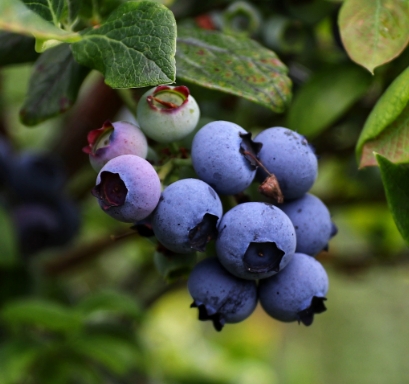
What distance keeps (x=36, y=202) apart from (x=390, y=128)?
82cm

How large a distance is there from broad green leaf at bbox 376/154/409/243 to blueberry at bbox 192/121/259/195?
0.43 ft

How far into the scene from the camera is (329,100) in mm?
786

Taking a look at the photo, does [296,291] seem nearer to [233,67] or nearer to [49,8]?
[233,67]

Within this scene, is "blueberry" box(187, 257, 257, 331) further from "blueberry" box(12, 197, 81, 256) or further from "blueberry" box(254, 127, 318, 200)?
"blueberry" box(12, 197, 81, 256)

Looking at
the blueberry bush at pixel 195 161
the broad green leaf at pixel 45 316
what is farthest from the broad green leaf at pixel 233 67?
the broad green leaf at pixel 45 316

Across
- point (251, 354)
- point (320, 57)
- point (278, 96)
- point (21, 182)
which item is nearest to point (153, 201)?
point (278, 96)

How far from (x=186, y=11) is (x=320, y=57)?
0.25 metres

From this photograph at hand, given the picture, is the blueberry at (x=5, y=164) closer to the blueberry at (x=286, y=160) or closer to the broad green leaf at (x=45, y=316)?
the broad green leaf at (x=45, y=316)

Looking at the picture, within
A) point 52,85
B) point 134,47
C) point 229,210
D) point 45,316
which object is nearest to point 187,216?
point 229,210

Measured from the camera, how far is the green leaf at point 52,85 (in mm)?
667

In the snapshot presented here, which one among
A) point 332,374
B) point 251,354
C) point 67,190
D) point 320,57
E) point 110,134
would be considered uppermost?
point 110,134

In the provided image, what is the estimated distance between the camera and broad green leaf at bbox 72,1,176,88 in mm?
484

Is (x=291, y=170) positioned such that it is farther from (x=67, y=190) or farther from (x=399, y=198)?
(x=67, y=190)

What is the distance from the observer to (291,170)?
0.56 m
